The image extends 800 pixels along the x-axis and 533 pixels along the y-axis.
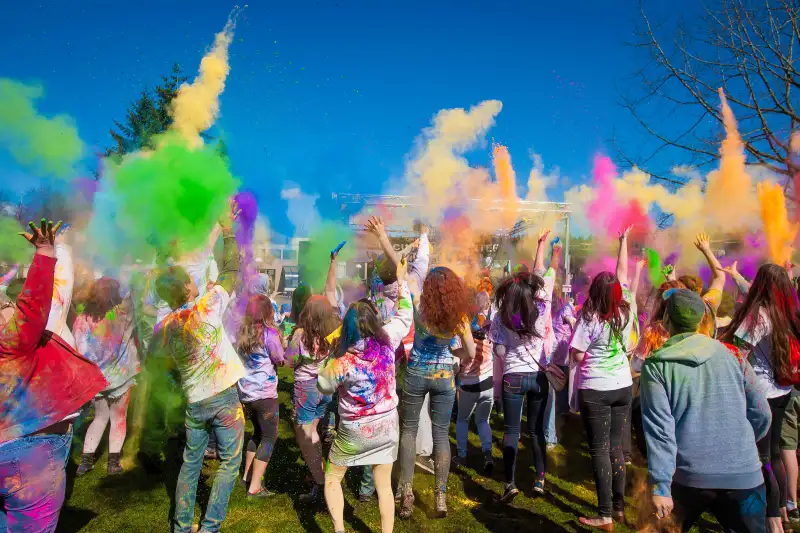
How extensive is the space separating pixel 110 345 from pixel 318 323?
263 centimetres

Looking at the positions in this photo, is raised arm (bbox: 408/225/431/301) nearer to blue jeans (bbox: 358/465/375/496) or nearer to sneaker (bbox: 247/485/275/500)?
blue jeans (bbox: 358/465/375/496)

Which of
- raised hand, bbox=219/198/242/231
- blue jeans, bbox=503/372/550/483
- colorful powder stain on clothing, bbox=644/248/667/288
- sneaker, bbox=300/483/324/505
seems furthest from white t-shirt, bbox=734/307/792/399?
raised hand, bbox=219/198/242/231

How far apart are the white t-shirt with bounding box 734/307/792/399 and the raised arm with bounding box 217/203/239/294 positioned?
3.89 meters

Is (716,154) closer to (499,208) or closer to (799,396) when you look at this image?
(799,396)

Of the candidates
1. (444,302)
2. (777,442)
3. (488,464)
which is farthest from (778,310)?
(488,464)

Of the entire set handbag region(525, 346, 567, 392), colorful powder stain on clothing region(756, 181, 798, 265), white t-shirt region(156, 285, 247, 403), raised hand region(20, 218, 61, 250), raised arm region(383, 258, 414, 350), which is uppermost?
colorful powder stain on clothing region(756, 181, 798, 265)

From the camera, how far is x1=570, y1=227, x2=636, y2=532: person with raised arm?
13.4 ft

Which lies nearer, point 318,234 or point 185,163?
point 185,163

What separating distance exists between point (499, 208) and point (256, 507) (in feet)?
31.9

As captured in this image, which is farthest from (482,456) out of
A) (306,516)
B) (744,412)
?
(744,412)

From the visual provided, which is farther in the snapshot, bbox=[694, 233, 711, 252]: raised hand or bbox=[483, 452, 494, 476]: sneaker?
bbox=[483, 452, 494, 476]: sneaker

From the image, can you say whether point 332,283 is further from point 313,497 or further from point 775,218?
point 775,218

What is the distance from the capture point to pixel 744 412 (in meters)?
2.60

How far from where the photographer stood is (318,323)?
438cm
